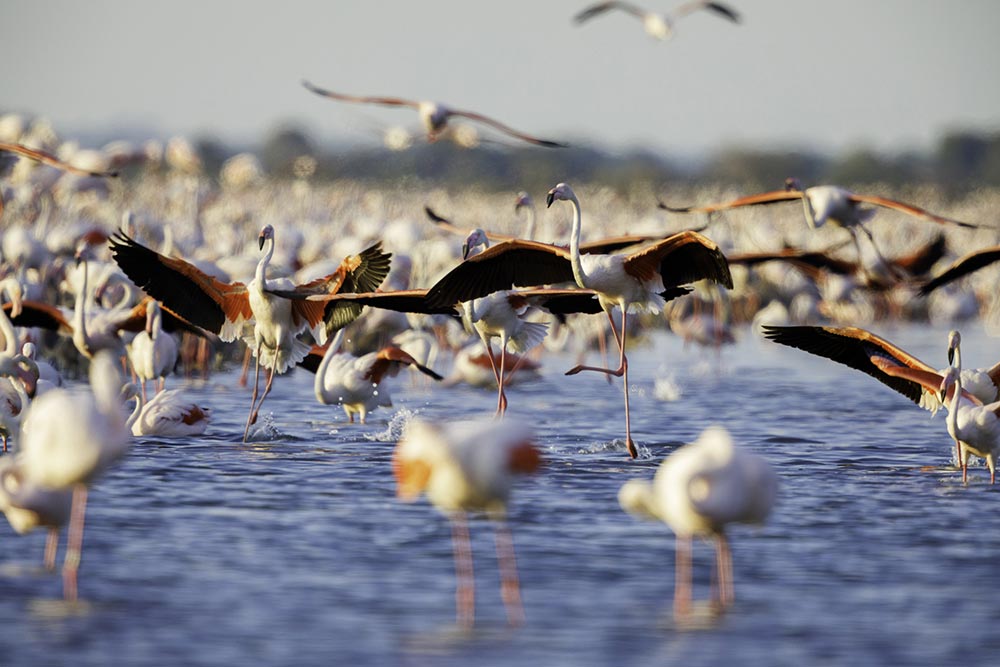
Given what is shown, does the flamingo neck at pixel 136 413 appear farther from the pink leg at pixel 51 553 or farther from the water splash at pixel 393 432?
the pink leg at pixel 51 553

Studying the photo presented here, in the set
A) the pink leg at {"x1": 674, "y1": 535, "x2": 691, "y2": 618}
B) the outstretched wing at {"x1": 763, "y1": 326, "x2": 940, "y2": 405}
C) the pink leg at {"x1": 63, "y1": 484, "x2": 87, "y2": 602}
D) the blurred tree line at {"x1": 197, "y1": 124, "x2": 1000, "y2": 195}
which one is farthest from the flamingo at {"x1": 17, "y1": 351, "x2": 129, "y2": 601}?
the blurred tree line at {"x1": 197, "y1": 124, "x2": 1000, "y2": 195}

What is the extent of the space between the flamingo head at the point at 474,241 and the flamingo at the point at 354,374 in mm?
782

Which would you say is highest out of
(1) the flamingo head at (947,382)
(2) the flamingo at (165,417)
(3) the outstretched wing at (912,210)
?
(3) the outstretched wing at (912,210)

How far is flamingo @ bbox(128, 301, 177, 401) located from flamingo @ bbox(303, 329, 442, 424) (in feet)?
3.15

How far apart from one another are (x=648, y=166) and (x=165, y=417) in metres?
42.7

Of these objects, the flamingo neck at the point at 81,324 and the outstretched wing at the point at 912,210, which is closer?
the outstretched wing at the point at 912,210

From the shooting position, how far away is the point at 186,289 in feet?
30.6

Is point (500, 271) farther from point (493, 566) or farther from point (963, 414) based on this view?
point (493, 566)

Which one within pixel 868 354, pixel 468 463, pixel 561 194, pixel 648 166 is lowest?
pixel 468 463

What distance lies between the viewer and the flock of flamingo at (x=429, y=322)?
5.09m

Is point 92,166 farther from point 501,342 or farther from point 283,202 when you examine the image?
point 501,342

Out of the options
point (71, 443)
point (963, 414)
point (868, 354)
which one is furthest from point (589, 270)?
point (71, 443)

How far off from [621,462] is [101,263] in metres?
6.13

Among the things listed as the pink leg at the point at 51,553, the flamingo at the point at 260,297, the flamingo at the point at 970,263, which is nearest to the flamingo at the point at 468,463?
the pink leg at the point at 51,553
